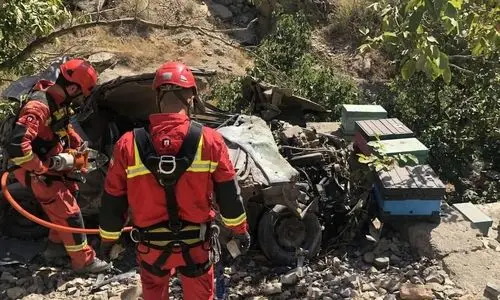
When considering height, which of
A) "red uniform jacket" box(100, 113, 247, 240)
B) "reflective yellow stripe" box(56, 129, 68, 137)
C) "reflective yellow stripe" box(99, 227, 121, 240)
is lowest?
"reflective yellow stripe" box(99, 227, 121, 240)

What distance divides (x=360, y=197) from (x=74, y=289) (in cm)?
275

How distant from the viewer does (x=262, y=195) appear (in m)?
4.70

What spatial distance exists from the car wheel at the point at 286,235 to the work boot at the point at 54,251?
1793mm

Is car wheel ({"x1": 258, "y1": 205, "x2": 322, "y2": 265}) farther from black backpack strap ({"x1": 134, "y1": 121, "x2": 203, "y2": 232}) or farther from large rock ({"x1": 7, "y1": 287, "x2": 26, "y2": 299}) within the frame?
large rock ({"x1": 7, "y1": 287, "x2": 26, "y2": 299})

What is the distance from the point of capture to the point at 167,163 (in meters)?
3.03

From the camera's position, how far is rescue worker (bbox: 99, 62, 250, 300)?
123 inches

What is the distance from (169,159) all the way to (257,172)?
5.81 ft

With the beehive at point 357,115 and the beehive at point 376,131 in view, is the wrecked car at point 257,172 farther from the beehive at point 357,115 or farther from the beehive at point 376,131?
the beehive at point 357,115

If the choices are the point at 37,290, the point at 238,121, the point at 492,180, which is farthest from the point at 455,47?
the point at 37,290

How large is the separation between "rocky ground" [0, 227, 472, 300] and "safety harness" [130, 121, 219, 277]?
4.18 feet

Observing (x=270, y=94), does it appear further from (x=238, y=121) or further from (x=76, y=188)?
(x=76, y=188)

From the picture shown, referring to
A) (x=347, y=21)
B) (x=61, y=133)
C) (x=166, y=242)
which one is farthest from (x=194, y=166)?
(x=347, y=21)

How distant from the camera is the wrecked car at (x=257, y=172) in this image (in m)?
4.77

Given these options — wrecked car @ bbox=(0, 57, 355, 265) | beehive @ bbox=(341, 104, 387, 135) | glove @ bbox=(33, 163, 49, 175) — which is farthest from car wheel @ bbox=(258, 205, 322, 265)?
beehive @ bbox=(341, 104, 387, 135)
